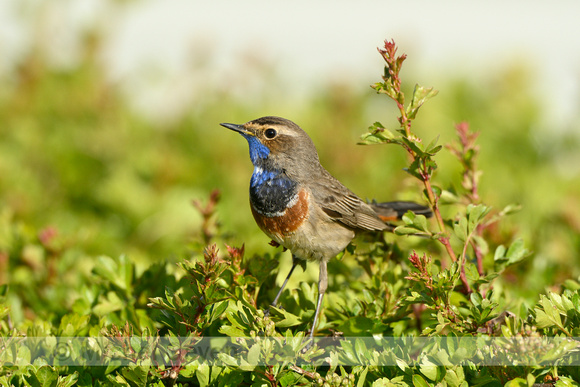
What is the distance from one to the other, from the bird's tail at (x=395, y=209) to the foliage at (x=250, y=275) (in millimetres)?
111

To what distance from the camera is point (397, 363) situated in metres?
2.58

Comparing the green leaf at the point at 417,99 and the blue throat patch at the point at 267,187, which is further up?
the green leaf at the point at 417,99

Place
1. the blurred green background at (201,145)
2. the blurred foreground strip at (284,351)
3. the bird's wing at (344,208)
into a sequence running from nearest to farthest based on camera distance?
the blurred foreground strip at (284,351) < the bird's wing at (344,208) < the blurred green background at (201,145)

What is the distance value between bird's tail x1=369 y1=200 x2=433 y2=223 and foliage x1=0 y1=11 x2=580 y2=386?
11 centimetres

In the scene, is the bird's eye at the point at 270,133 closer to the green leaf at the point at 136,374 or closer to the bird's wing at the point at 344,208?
the bird's wing at the point at 344,208

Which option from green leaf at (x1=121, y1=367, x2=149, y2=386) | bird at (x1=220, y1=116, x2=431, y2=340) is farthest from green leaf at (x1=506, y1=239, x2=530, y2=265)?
green leaf at (x1=121, y1=367, x2=149, y2=386)

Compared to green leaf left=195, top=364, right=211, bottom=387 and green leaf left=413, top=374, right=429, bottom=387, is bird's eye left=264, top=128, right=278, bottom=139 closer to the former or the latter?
green leaf left=195, top=364, right=211, bottom=387

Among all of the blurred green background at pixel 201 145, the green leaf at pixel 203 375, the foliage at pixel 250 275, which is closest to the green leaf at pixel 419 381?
the foliage at pixel 250 275

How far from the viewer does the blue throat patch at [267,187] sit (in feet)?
11.9

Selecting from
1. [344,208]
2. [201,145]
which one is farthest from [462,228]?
[201,145]

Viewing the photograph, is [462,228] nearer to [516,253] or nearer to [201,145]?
[516,253]

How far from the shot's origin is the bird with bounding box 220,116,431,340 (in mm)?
3602

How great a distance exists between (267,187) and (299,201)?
0.67ft

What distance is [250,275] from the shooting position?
2.98 meters
